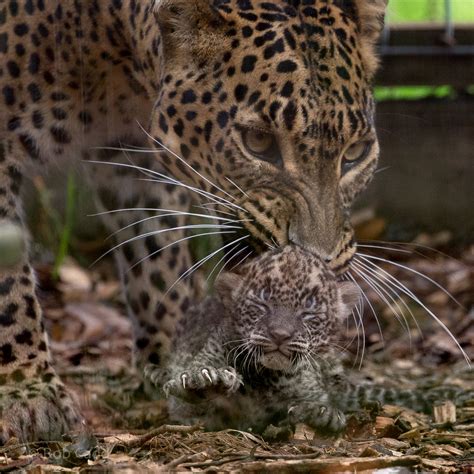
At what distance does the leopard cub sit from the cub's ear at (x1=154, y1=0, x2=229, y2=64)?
0.80 meters

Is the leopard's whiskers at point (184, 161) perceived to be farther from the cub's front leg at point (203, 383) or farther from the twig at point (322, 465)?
the twig at point (322, 465)

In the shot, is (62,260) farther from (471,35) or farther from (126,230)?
(471,35)

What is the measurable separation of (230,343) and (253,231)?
1.50ft

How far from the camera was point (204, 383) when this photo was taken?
13.9ft

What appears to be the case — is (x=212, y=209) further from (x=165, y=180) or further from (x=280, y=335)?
(x=280, y=335)

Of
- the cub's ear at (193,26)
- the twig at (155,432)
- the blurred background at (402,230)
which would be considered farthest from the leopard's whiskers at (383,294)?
the cub's ear at (193,26)

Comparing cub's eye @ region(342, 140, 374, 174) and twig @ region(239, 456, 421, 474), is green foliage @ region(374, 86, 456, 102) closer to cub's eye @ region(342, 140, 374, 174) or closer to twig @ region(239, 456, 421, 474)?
cub's eye @ region(342, 140, 374, 174)

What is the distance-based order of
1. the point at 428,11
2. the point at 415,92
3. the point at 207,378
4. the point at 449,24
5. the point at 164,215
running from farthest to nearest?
1. the point at 415,92
2. the point at 449,24
3. the point at 428,11
4. the point at 164,215
5. the point at 207,378

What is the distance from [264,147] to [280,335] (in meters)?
0.67

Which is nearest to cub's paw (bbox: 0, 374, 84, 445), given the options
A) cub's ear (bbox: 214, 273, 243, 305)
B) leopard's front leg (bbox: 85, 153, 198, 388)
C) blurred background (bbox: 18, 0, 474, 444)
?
blurred background (bbox: 18, 0, 474, 444)

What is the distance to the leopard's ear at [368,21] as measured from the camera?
4.34 meters

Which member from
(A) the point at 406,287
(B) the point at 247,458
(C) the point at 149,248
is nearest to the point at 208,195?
(B) the point at 247,458

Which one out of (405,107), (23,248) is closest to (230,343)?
(23,248)

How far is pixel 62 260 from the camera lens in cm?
518
